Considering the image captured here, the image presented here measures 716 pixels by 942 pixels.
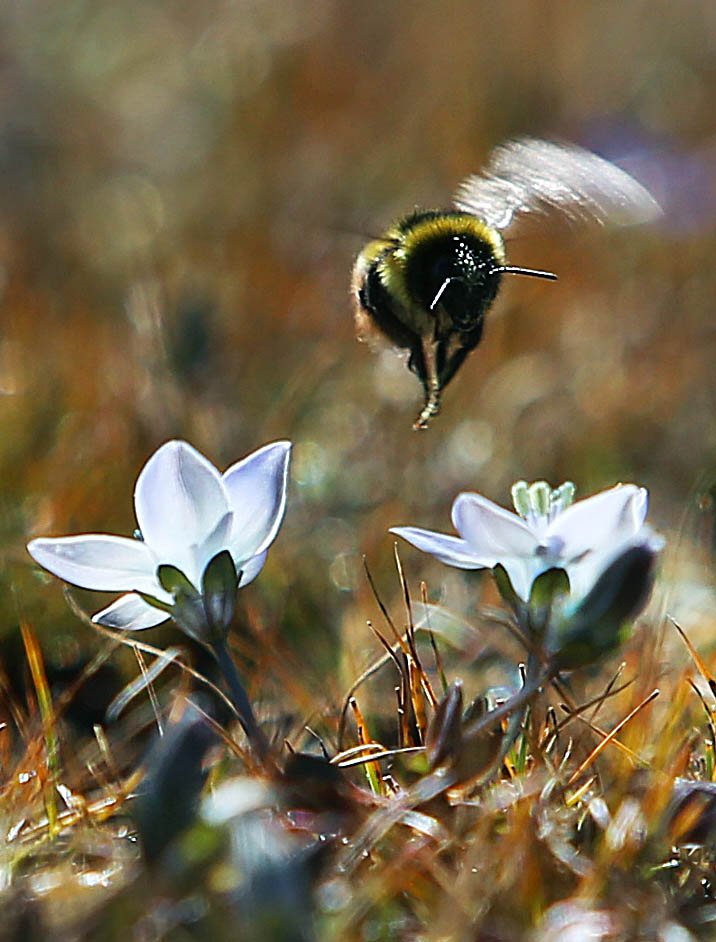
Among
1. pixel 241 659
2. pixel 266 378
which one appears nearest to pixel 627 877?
pixel 241 659

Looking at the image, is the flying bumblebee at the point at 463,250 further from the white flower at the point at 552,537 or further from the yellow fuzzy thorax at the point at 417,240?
the white flower at the point at 552,537

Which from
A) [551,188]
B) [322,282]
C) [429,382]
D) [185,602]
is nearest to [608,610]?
[185,602]

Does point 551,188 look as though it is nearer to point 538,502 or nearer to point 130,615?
point 538,502

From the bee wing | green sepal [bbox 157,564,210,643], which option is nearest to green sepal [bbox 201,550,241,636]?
green sepal [bbox 157,564,210,643]

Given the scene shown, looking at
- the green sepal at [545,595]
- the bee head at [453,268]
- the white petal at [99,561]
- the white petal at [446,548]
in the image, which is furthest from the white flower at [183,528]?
the bee head at [453,268]

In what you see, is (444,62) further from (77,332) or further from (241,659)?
(241,659)

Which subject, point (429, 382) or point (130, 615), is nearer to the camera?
point (130, 615)

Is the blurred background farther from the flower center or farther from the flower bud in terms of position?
the flower bud
